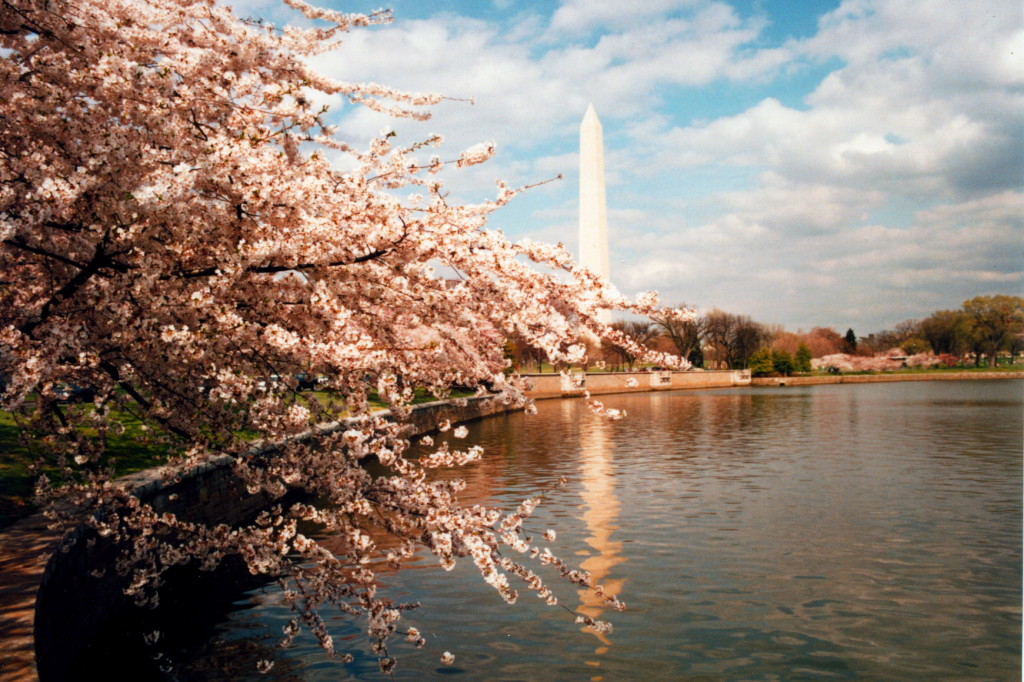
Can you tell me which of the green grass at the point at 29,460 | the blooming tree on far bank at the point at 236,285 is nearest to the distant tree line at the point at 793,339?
the green grass at the point at 29,460

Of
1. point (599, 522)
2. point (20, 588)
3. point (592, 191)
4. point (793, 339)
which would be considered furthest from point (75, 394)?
point (793, 339)

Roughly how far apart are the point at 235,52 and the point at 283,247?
6.69ft

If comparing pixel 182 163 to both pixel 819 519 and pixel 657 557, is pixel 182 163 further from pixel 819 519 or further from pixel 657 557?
pixel 819 519

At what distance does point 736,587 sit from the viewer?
9586 millimetres

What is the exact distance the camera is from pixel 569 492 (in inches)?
642

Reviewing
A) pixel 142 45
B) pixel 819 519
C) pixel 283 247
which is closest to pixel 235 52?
pixel 142 45

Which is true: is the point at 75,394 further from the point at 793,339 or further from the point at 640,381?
the point at 793,339

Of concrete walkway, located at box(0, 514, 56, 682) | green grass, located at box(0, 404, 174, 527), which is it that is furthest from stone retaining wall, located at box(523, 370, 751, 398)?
concrete walkway, located at box(0, 514, 56, 682)

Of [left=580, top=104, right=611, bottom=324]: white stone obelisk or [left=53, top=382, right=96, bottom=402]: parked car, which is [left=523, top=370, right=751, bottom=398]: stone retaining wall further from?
[left=53, top=382, right=96, bottom=402]: parked car

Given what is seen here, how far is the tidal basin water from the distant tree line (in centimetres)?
5771

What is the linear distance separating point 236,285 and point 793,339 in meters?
118

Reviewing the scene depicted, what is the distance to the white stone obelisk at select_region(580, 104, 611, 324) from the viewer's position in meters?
51.2

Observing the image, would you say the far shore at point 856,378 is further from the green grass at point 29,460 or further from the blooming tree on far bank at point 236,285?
the blooming tree on far bank at point 236,285

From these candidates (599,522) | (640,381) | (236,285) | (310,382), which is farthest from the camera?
(640,381)
